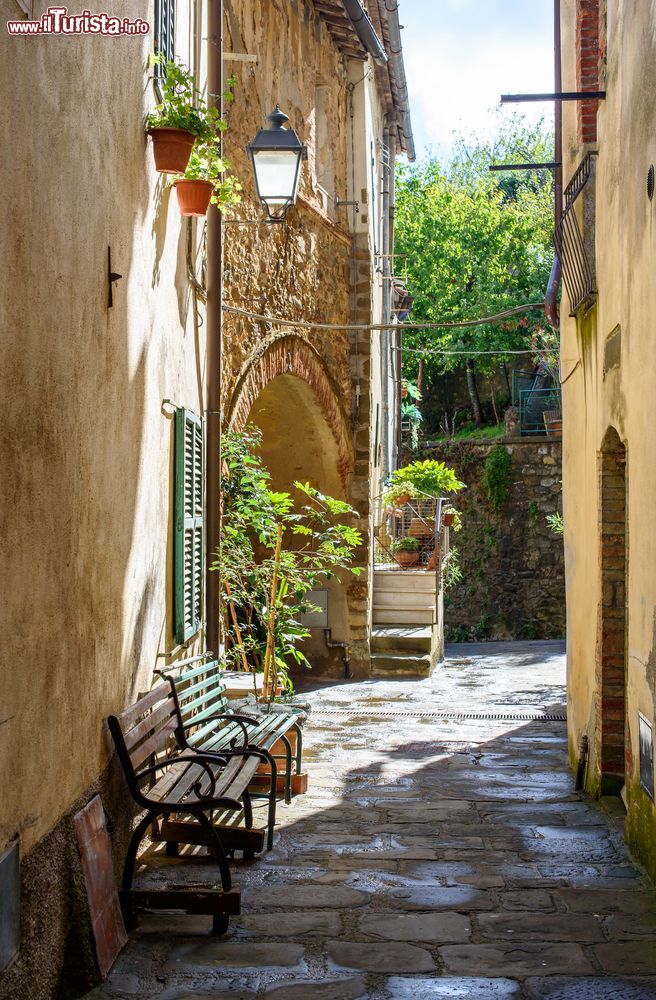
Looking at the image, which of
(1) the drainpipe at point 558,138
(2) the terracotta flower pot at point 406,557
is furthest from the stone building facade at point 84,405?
(2) the terracotta flower pot at point 406,557

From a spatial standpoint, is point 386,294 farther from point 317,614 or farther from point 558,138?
point 558,138

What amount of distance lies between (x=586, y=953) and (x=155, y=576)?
2.83 meters

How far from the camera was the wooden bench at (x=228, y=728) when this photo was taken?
5875 mm

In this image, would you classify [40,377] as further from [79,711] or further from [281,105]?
[281,105]

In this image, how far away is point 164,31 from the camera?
6301 mm

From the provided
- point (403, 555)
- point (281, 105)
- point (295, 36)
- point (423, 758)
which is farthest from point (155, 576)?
point (403, 555)

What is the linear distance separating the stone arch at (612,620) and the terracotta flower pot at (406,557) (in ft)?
27.7

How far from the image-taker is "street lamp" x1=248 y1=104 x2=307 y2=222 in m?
7.65

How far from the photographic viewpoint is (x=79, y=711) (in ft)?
13.7

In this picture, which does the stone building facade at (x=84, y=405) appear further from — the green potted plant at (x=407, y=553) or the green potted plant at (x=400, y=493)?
the green potted plant at (x=407, y=553)

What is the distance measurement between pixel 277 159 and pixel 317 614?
6.36m

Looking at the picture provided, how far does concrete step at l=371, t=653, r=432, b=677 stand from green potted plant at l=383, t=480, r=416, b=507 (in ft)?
8.58

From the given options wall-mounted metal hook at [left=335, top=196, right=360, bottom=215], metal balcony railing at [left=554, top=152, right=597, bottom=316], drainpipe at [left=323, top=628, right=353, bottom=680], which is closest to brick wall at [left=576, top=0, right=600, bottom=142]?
metal balcony railing at [left=554, top=152, right=597, bottom=316]

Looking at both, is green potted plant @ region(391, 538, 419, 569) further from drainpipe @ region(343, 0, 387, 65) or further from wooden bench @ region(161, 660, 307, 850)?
wooden bench @ region(161, 660, 307, 850)
